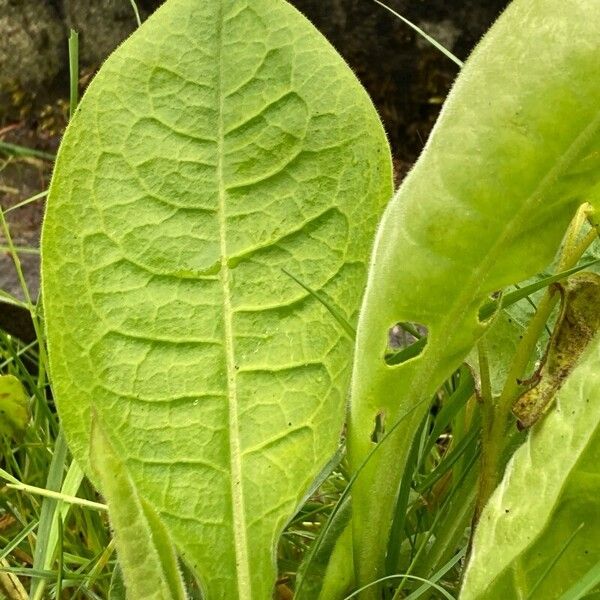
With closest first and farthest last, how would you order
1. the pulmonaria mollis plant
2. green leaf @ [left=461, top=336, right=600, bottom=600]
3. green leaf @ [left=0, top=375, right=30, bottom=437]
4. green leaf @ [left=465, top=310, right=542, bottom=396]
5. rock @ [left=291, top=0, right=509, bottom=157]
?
green leaf @ [left=461, top=336, right=600, bottom=600]
the pulmonaria mollis plant
green leaf @ [left=465, top=310, right=542, bottom=396]
green leaf @ [left=0, top=375, right=30, bottom=437]
rock @ [left=291, top=0, right=509, bottom=157]

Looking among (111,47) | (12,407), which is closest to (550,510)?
(12,407)

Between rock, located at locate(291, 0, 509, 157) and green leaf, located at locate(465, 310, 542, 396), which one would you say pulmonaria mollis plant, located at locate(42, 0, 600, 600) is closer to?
green leaf, located at locate(465, 310, 542, 396)

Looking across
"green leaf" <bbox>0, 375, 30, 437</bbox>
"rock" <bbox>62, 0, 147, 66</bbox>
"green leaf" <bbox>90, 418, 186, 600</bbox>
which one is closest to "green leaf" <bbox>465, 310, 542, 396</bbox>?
"green leaf" <bbox>90, 418, 186, 600</bbox>

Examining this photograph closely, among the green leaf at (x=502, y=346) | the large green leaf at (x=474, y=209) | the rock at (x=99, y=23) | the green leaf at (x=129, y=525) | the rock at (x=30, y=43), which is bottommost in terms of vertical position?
the rock at (x=30, y=43)

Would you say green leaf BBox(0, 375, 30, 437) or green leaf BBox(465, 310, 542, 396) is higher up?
green leaf BBox(465, 310, 542, 396)

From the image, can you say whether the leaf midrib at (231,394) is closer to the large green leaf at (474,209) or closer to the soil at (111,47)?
the large green leaf at (474,209)

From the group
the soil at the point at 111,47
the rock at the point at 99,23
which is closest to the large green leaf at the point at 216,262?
the soil at the point at 111,47
